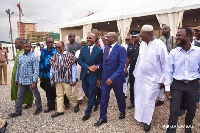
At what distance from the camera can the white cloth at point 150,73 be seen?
3.31 meters

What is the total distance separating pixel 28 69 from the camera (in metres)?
4.21

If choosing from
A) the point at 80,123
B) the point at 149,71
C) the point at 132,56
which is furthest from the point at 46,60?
the point at 149,71

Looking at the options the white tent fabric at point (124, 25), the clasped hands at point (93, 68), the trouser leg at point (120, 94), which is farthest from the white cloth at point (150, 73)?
the white tent fabric at point (124, 25)

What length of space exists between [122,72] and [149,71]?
0.51 metres

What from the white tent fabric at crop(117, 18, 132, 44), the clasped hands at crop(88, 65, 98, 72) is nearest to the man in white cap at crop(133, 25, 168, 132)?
the clasped hands at crop(88, 65, 98, 72)

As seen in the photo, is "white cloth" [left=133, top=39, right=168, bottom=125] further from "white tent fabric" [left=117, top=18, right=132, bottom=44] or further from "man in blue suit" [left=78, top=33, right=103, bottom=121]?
"white tent fabric" [left=117, top=18, right=132, bottom=44]

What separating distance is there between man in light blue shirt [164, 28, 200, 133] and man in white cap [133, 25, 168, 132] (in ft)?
1.73

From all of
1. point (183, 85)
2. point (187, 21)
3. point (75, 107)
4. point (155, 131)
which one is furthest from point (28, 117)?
point (187, 21)

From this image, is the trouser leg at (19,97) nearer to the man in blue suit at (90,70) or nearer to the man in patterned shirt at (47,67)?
the man in patterned shirt at (47,67)

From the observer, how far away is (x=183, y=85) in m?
2.68

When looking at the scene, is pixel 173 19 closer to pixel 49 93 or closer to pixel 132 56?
pixel 132 56

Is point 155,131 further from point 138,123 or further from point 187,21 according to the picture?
point 187,21

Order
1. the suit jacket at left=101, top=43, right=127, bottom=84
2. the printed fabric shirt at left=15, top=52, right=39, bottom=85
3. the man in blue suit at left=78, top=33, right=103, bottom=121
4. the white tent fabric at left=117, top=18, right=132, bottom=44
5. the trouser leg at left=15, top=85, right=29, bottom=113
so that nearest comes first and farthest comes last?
the suit jacket at left=101, top=43, right=127, bottom=84 → the man in blue suit at left=78, top=33, right=103, bottom=121 → the printed fabric shirt at left=15, top=52, right=39, bottom=85 → the trouser leg at left=15, top=85, right=29, bottom=113 → the white tent fabric at left=117, top=18, right=132, bottom=44

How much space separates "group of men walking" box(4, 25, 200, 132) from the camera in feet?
8.84
